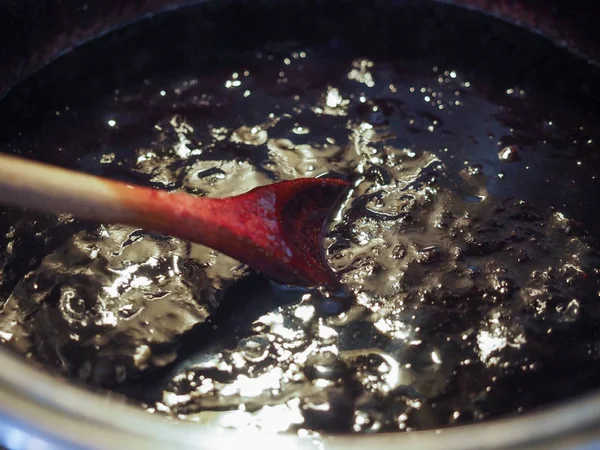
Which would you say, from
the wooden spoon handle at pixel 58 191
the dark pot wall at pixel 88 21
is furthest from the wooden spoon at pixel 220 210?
the dark pot wall at pixel 88 21

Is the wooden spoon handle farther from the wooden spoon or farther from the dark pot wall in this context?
the dark pot wall

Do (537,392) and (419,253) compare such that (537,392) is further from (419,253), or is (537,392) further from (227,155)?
(227,155)

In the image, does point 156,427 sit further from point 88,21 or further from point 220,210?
point 88,21

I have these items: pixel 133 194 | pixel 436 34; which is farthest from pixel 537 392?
pixel 436 34

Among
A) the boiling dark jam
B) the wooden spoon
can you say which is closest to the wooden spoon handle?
the wooden spoon

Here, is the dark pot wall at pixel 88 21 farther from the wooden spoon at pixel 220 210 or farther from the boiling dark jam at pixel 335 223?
the wooden spoon at pixel 220 210

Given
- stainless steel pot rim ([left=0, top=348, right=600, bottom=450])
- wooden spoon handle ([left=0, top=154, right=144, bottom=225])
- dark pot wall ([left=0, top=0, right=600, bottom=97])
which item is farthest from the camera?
dark pot wall ([left=0, top=0, right=600, bottom=97])
